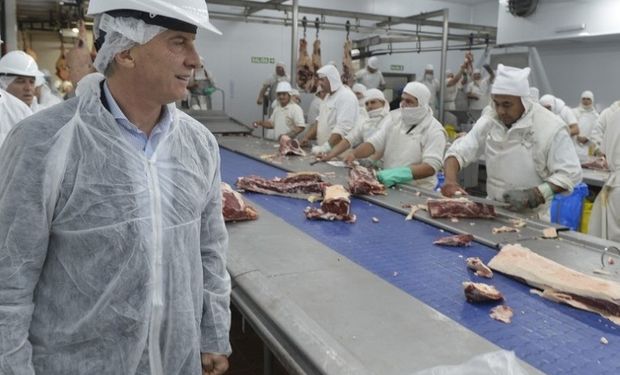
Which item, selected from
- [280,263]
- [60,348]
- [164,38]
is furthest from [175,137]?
[280,263]

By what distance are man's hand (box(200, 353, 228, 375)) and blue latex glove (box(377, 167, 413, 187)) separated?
9.33 ft

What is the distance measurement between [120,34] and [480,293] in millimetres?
1630

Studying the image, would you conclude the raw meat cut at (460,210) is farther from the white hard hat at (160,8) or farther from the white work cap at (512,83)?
the white hard hat at (160,8)

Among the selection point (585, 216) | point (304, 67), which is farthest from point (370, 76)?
point (585, 216)

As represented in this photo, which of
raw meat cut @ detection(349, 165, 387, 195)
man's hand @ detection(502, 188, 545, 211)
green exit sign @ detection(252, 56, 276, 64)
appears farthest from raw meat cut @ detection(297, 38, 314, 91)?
man's hand @ detection(502, 188, 545, 211)

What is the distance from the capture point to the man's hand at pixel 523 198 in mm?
3545

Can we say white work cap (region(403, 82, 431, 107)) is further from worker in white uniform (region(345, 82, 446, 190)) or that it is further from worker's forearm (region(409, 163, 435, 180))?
worker's forearm (region(409, 163, 435, 180))

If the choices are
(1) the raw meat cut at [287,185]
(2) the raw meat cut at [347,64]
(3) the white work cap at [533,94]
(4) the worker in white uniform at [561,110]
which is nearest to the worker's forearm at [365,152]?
(1) the raw meat cut at [287,185]

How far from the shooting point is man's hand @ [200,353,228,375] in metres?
1.79

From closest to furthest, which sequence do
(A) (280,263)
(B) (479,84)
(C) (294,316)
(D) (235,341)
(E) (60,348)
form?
1. (E) (60,348)
2. (C) (294,316)
3. (A) (280,263)
4. (D) (235,341)
5. (B) (479,84)

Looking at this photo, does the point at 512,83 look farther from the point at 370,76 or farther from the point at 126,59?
the point at 370,76

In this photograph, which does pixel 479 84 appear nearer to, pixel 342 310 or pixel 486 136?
pixel 486 136

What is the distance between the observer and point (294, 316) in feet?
6.27

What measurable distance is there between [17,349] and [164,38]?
2.89 ft
